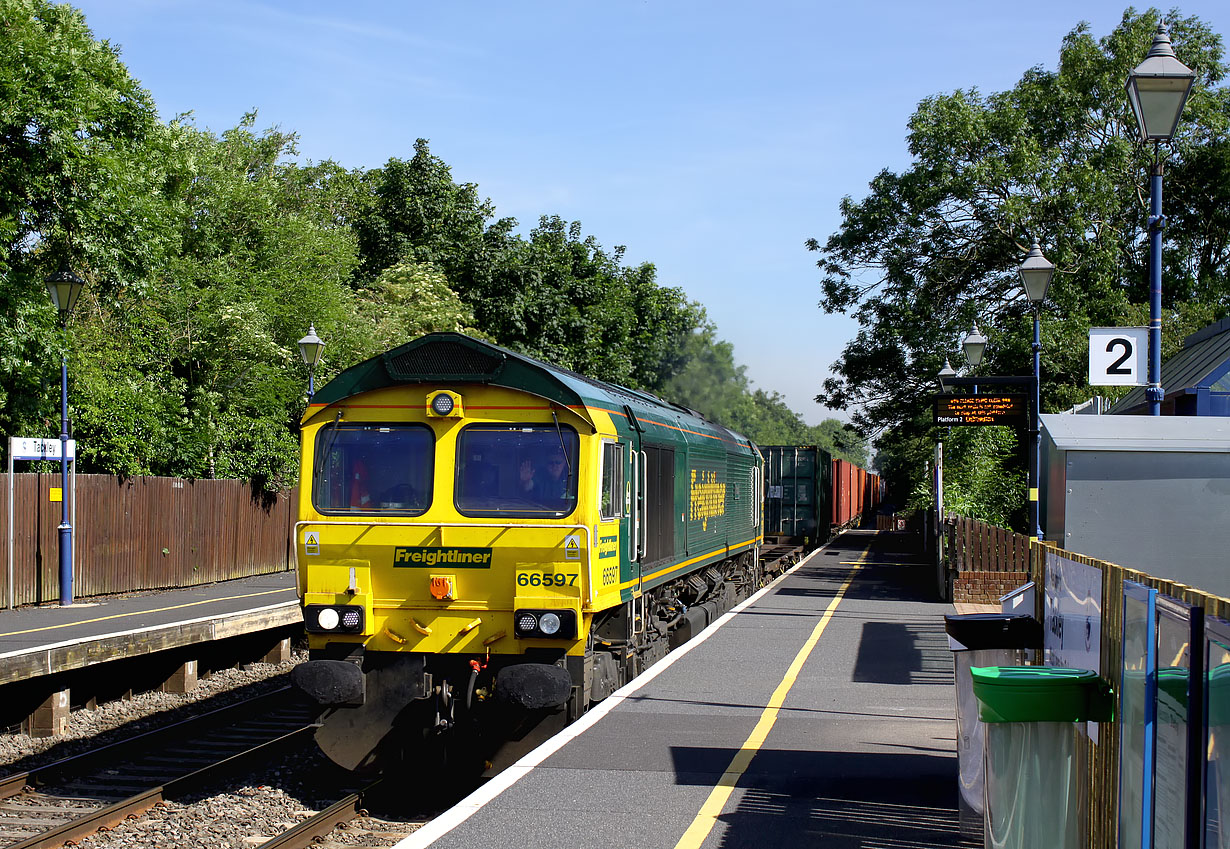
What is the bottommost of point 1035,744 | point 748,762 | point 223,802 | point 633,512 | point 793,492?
point 223,802

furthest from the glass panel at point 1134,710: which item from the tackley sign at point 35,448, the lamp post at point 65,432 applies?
the tackley sign at point 35,448

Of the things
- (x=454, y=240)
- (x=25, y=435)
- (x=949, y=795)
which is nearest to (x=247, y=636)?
(x=25, y=435)

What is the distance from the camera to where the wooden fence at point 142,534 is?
17.5m

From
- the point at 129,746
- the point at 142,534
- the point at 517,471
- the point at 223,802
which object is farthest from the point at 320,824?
the point at 142,534

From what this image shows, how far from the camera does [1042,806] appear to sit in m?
4.86

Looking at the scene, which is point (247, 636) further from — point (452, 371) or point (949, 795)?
point (949, 795)

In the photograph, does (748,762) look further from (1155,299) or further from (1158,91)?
(1158,91)

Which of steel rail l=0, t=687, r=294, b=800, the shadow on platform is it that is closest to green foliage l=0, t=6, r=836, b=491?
steel rail l=0, t=687, r=294, b=800

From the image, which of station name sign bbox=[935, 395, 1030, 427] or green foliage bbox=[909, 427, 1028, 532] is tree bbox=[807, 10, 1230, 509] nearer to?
green foliage bbox=[909, 427, 1028, 532]

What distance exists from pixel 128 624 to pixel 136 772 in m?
4.92

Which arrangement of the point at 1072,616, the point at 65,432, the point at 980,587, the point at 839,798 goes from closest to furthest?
1. the point at 1072,616
2. the point at 839,798
3. the point at 65,432
4. the point at 980,587

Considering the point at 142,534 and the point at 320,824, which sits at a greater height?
the point at 142,534

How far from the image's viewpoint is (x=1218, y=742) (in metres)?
3.16

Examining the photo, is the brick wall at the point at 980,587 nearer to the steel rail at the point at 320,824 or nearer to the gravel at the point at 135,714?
the gravel at the point at 135,714
